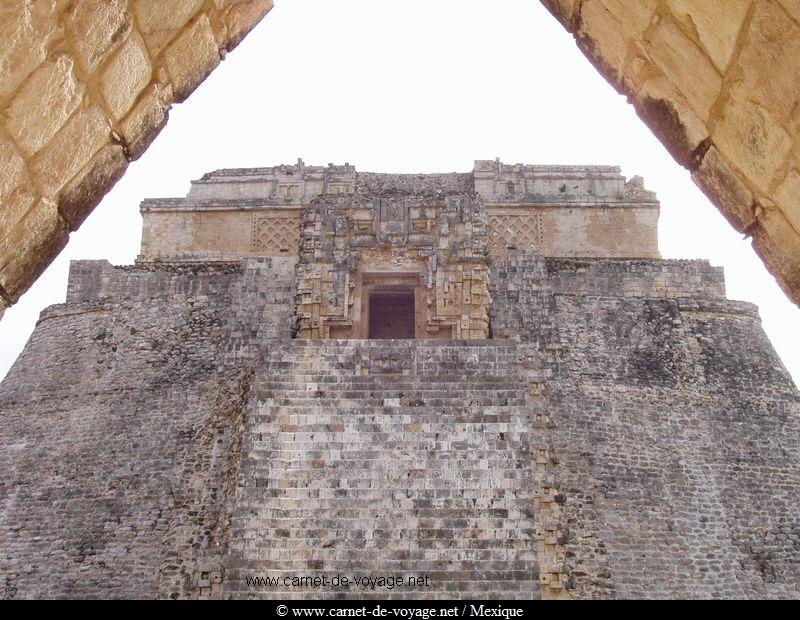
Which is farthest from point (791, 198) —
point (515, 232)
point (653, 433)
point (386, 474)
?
point (515, 232)

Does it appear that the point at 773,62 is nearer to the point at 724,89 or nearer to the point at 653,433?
the point at 724,89

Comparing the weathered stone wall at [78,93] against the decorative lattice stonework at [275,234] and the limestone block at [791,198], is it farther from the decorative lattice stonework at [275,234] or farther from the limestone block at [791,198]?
the decorative lattice stonework at [275,234]

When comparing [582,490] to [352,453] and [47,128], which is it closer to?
[352,453]

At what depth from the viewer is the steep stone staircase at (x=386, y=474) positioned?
8.33 metres

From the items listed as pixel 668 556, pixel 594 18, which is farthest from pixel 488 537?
pixel 594 18

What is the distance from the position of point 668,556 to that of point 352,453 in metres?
4.64

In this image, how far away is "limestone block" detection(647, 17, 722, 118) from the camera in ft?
6.99

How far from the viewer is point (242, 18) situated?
2539 millimetres

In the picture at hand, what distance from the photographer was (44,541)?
11008mm

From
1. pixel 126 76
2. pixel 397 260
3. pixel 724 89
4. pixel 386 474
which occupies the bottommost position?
pixel 724 89

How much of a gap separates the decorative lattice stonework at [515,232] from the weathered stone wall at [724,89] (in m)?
13.6

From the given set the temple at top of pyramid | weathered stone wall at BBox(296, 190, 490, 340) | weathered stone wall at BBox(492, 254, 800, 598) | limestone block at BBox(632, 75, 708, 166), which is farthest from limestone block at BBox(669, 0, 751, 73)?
the temple at top of pyramid

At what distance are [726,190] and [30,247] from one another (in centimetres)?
193

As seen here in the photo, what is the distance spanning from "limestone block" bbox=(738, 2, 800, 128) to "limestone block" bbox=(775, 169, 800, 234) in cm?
14
